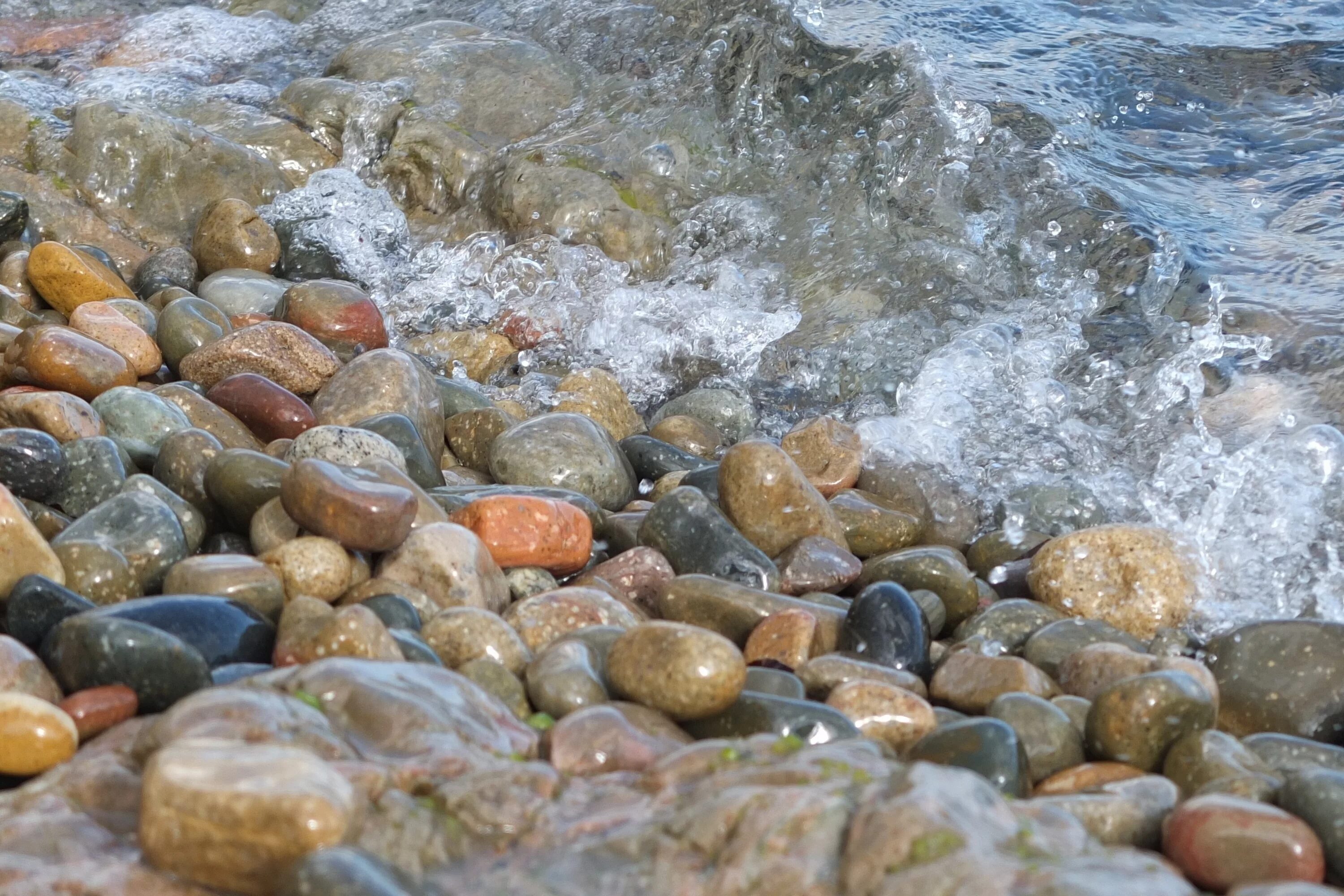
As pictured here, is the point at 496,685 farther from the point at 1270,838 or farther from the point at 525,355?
the point at 525,355

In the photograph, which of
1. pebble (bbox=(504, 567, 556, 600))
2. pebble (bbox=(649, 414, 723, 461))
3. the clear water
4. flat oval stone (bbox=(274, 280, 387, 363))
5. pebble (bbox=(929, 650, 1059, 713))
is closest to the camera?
pebble (bbox=(929, 650, 1059, 713))

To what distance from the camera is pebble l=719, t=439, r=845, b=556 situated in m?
4.07

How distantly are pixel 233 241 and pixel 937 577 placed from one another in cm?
399

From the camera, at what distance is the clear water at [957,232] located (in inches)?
193

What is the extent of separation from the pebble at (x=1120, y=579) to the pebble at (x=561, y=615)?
4.97 feet

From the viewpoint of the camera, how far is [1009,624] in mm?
3666

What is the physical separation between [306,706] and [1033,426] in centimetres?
367

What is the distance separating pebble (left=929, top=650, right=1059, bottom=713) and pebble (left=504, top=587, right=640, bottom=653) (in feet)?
2.71

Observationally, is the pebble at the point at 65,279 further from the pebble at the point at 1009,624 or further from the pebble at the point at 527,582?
the pebble at the point at 1009,624

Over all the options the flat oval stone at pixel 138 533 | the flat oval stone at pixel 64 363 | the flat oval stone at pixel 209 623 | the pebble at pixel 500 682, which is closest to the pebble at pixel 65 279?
the flat oval stone at pixel 64 363

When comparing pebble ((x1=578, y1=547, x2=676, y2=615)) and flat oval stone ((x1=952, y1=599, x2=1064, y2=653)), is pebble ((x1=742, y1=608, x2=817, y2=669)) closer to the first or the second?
pebble ((x1=578, y1=547, x2=676, y2=615))

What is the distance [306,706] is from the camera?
2.18 m

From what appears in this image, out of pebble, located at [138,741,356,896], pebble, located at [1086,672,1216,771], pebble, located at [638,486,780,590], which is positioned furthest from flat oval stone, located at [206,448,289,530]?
pebble, located at [1086,672,1216,771]

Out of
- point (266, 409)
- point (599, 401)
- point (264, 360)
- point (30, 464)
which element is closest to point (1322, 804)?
point (30, 464)
